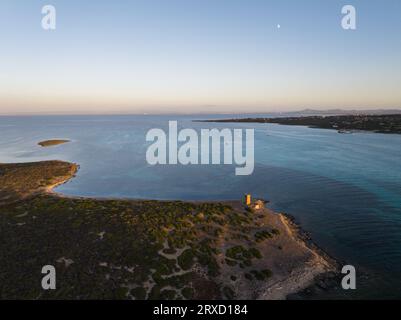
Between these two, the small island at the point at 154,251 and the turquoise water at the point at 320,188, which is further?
the turquoise water at the point at 320,188

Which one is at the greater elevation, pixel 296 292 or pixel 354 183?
pixel 354 183

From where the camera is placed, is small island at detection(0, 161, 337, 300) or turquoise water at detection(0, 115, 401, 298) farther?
turquoise water at detection(0, 115, 401, 298)

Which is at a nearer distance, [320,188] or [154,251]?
[154,251]

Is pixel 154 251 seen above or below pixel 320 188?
below
